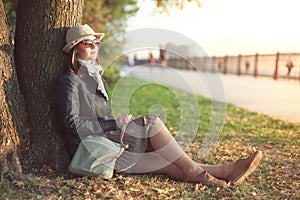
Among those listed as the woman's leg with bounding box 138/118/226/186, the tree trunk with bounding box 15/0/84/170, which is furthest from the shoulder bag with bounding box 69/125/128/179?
the tree trunk with bounding box 15/0/84/170

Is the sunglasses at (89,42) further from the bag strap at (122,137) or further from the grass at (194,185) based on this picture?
the grass at (194,185)

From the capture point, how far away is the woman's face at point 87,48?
132 inches

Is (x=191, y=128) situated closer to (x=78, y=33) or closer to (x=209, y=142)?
(x=209, y=142)

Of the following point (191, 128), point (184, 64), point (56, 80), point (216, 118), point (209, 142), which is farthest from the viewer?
point (184, 64)

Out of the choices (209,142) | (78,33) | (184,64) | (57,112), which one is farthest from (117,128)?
(184,64)

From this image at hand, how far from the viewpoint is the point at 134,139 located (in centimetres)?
318

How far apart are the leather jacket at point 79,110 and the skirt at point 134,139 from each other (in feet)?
0.41

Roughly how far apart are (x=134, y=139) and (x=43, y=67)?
0.99 m

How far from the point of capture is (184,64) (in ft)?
97.0

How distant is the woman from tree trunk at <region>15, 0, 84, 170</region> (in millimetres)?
134

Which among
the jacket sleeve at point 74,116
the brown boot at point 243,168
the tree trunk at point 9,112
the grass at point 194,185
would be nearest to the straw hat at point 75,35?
the jacket sleeve at point 74,116

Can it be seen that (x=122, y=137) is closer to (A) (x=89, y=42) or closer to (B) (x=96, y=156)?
(B) (x=96, y=156)

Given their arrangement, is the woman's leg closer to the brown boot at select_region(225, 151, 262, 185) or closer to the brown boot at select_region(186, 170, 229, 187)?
the brown boot at select_region(186, 170, 229, 187)

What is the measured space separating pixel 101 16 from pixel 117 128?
398 inches
